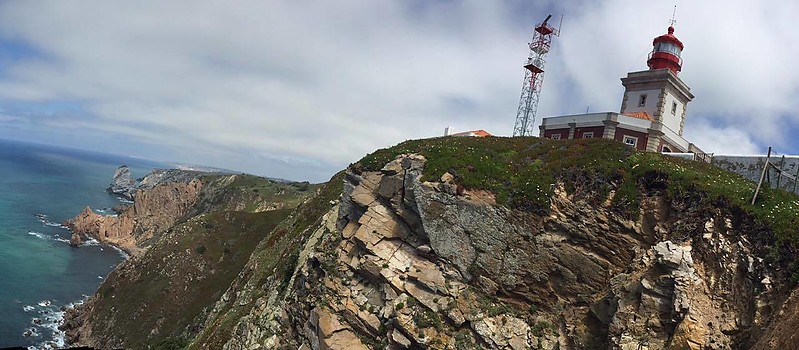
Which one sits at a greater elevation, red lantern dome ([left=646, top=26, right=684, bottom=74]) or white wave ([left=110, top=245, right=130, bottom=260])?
red lantern dome ([left=646, top=26, right=684, bottom=74])

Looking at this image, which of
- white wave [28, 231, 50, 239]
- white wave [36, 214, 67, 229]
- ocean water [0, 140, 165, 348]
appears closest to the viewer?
ocean water [0, 140, 165, 348]

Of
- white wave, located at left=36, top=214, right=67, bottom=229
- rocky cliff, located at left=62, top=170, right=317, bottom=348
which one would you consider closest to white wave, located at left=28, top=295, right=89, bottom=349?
rocky cliff, located at left=62, top=170, right=317, bottom=348

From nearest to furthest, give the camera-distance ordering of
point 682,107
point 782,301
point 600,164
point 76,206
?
point 782,301
point 600,164
point 682,107
point 76,206

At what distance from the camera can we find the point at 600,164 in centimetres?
2259

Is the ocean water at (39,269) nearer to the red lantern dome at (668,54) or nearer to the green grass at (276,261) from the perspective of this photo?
the green grass at (276,261)

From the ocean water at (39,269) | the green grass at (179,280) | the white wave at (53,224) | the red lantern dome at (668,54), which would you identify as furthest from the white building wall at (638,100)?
the white wave at (53,224)

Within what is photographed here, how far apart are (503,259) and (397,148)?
14472mm

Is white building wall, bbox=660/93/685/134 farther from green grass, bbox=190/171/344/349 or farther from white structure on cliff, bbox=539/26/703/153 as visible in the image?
green grass, bbox=190/171/344/349

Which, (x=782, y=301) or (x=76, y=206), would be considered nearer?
(x=782, y=301)

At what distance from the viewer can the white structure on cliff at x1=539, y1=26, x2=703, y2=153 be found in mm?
33844

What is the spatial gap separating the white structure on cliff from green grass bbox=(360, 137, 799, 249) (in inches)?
351

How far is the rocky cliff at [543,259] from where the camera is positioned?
636 inches

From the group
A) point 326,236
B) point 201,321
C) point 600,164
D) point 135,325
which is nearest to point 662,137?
point 600,164

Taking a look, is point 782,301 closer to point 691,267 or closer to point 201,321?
point 691,267
